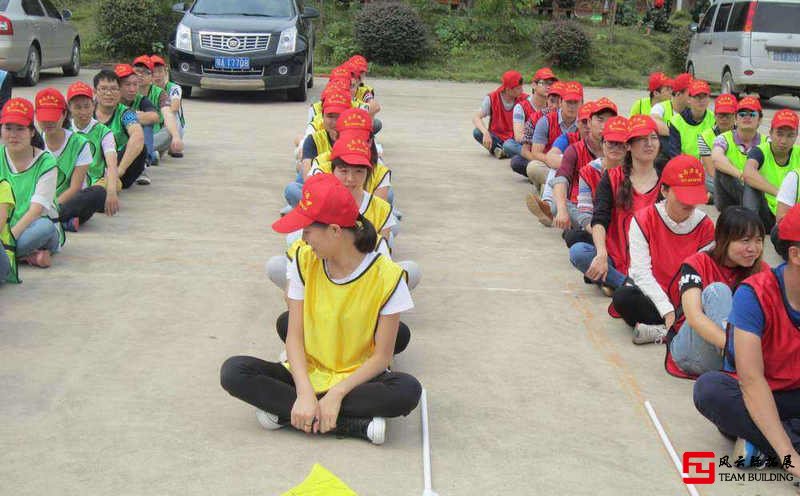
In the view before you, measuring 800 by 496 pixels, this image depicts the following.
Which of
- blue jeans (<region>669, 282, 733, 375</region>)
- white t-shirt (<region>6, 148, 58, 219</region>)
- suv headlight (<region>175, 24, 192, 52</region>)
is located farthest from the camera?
suv headlight (<region>175, 24, 192, 52</region>)

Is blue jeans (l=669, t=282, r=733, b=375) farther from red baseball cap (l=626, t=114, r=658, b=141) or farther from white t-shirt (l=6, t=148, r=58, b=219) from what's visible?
white t-shirt (l=6, t=148, r=58, b=219)

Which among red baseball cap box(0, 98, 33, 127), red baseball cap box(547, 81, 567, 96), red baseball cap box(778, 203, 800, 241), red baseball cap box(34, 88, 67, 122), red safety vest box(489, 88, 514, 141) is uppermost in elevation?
red baseball cap box(778, 203, 800, 241)

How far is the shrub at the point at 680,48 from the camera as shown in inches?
Answer: 984

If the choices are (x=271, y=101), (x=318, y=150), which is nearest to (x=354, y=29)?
(x=271, y=101)

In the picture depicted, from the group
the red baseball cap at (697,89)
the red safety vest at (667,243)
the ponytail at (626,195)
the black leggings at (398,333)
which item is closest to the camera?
the black leggings at (398,333)

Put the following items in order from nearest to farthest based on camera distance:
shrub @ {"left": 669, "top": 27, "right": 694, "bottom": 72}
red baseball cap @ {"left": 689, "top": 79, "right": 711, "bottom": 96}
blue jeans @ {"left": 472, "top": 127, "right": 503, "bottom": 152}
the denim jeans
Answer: the denim jeans → red baseball cap @ {"left": 689, "top": 79, "right": 711, "bottom": 96} → blue jeans @ {"left": 472, "top": 127, "right": 503, "bottom": 152} → shrub @ {"left": 669, "top": 27, "right": 694, "bottom": 72}

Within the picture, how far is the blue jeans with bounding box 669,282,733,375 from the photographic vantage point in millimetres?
5215

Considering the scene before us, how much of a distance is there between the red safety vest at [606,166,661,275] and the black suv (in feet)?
34.3

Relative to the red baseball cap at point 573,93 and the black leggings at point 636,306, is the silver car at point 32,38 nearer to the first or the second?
the red baseball cap at point 573,93

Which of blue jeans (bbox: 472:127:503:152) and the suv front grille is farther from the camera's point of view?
the suv front grille

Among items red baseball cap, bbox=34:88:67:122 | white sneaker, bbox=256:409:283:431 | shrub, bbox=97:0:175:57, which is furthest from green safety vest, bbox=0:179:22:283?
shrub, bbox=97:0:175:57

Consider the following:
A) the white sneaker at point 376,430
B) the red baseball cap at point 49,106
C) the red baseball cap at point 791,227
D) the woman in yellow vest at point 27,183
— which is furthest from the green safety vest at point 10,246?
the red baseball cap at point 791,227

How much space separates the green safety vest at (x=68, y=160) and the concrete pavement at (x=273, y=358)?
0.40m

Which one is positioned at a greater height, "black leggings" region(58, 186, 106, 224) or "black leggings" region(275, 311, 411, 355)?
"black leggings" region(275, 311, 411, 355)
